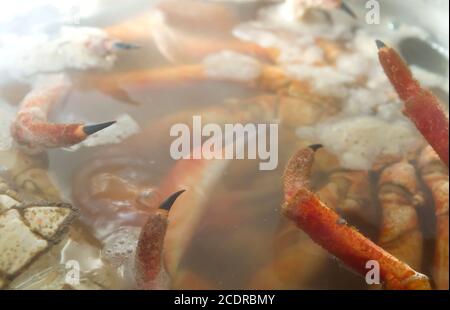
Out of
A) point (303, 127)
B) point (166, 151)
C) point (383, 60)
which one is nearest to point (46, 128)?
point (166, 151)

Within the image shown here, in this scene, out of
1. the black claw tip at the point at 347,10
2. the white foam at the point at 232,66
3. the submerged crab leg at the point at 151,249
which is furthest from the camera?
the black claw tip at the point at 347,10

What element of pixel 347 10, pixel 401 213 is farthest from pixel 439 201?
pixel 347 10

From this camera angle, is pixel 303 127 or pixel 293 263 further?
pixel 303 127

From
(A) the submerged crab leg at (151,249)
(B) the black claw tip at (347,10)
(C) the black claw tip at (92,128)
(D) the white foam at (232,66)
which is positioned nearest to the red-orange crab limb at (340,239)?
(A) the submerged crab leg at (151,249)

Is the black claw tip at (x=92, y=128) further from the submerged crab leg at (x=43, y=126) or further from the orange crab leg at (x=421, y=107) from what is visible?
the orange crab leg at (x=421, y=107)

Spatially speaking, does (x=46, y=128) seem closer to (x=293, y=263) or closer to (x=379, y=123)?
(x=293, y=263)

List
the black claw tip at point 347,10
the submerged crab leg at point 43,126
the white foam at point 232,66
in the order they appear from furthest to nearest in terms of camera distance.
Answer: the black claw tip at point 347,10
the white foam at point 232,66
the submerged crab leg at point 43,126

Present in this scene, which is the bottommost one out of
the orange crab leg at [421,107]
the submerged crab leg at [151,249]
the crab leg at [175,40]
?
the submerged crab leg at [151,249]

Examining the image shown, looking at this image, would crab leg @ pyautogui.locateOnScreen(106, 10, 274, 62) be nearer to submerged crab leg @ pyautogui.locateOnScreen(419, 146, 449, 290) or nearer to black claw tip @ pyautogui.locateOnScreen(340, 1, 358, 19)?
black claw tip @ pyautogui.locateOnScreen(340, 1, 358, 19)
